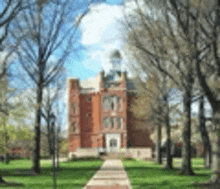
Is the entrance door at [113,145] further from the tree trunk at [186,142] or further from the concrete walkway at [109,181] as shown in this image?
the tree trunk at [186,142]

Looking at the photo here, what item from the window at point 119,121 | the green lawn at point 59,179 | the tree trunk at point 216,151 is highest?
the window at point 119,121

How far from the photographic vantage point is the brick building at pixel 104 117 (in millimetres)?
45750

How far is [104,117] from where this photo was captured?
4625cm

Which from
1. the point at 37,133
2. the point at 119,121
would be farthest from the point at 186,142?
the point at 119,121

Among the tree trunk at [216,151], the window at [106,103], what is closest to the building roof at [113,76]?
the window at [106,103]

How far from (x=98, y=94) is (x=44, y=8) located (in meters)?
29.1

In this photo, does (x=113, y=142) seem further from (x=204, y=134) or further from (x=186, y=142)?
(x=186, y=142)

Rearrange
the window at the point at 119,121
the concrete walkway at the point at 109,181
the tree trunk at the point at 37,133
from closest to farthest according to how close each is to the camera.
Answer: the concrete walkway at the point at 109,181
the tree trunk at the point at 37,133
the window at the point at 119,121

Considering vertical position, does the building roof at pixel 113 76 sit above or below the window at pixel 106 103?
above

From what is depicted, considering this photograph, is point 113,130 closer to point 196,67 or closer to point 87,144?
point 87,144

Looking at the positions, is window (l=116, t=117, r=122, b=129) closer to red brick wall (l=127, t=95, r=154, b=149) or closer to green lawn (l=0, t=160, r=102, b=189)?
red brick wall (l=127, t=95, r=154, b=149)

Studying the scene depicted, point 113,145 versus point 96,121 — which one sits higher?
point 96,121

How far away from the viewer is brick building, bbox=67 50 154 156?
45.8m

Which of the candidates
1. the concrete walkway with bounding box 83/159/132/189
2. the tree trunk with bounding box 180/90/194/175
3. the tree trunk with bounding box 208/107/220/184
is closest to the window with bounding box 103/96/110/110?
the concrete walkway with bounding box 83/159/132/189
